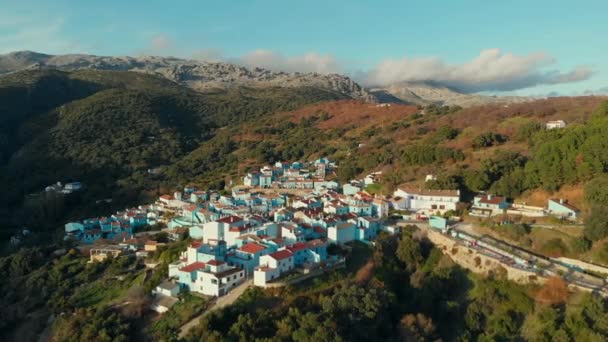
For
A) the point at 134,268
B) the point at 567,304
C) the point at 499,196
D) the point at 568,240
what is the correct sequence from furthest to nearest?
the point at 499,196 < the point at 134,268 < the point at 568,240 < the point at 567,304

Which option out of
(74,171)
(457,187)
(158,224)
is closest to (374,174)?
(457,187)

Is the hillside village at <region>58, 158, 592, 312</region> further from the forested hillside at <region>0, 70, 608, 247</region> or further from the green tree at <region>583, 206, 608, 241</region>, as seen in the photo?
the green tree at <region>583, 206, 608, 241</region>

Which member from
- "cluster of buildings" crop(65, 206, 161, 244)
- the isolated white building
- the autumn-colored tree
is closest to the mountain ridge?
"cluster of buildings" crop(65, 206, 161, 244)

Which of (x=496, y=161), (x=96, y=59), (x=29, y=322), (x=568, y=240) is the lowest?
(x=29, y=322)

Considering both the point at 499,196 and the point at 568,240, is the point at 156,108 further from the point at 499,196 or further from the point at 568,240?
the point at 568,240

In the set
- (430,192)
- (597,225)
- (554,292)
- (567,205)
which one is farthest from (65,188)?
(597,225)

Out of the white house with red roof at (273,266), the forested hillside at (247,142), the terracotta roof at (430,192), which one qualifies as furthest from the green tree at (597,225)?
the white house with red roof at (273,266)
